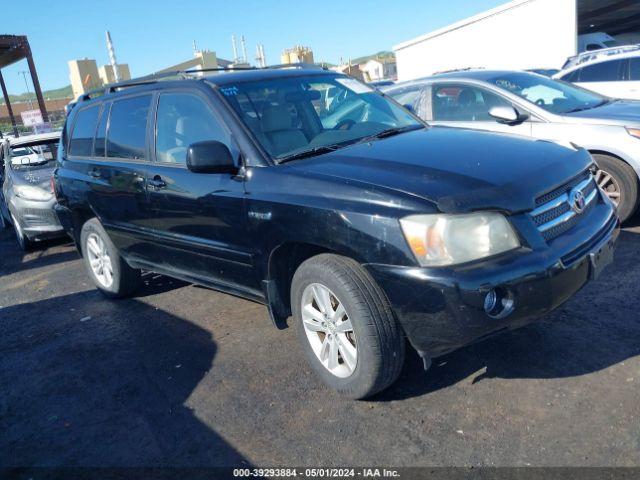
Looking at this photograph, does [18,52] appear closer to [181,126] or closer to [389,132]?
[181,126]

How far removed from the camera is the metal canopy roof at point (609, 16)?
31.8 metres

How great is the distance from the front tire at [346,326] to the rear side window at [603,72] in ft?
30.2

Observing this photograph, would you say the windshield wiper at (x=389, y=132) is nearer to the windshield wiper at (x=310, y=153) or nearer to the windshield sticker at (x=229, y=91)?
the windshield wiper at (x=310, y=153)

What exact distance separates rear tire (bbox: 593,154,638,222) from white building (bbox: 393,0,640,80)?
2107 cm

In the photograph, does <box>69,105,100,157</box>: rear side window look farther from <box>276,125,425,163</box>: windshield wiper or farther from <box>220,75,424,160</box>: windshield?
<box>276,125,425,163</box>: windshield wiper

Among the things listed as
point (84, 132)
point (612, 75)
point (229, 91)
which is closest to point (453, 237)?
point (229, 91)

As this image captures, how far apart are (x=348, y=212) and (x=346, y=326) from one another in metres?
0.65

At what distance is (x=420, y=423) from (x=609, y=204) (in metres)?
1.83

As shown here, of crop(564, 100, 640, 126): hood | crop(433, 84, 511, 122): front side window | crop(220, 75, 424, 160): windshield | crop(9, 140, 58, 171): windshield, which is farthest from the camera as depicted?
crop(9, 140, 58, 171): windshield

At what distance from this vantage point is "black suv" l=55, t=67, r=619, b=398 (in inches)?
105

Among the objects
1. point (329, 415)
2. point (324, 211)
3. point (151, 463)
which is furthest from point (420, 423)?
point (151, 463)

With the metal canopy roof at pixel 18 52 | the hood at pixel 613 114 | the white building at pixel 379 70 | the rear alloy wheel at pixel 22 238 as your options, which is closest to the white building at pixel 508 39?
the metal canopy roof at pixel 18 52

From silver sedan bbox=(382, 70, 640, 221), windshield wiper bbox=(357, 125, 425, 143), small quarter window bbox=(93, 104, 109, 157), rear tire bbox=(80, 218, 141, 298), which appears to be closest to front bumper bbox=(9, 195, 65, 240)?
rear tire bbox=(80, 218, 141, 298)

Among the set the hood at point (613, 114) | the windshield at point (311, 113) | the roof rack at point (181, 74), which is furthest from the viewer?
the hood at point (613, 114)
